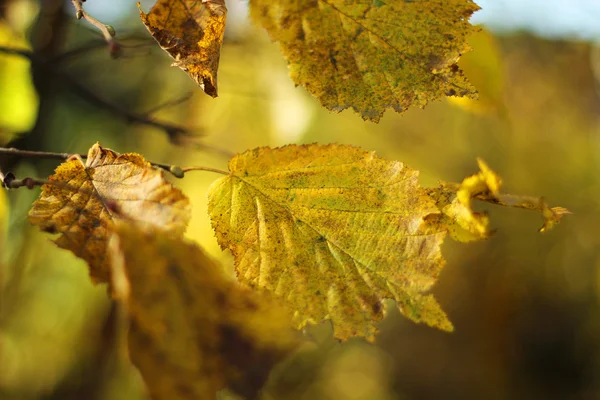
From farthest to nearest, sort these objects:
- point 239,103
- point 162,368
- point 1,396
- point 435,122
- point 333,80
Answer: point 435,122 → point 239,103 → point 1,396 → point 333,80 → point 162,368

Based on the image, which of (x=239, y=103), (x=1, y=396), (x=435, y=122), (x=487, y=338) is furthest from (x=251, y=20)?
(x=487, y=338)

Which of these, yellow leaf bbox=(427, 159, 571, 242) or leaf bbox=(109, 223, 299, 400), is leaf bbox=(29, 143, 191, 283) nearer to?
leaf bbox=(109, 223, 299, 400)

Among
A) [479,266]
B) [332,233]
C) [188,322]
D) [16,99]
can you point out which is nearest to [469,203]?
[332,233]

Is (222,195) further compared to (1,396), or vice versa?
(1,396)

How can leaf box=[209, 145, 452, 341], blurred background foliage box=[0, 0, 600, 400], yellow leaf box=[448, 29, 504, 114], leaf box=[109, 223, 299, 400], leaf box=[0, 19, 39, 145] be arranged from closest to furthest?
1. leaf box=[109, 223, 299, 400]
2. leaf box=[209, 145, 452, 341]
3. yellow leaf box=[448, 29, 504, 114]
4. leaf box=[0, 19, 39, 145]
5. blurred background foliage box=[0, 0, 600, 400]

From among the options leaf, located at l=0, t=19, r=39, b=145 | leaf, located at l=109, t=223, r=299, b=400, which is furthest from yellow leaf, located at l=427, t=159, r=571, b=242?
leaf, located at l=0, t=19, r=39, b=145

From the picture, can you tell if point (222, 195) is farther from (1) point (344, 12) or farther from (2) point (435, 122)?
(2) point (435, 122)

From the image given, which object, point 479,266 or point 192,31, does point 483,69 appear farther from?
point 479,266
